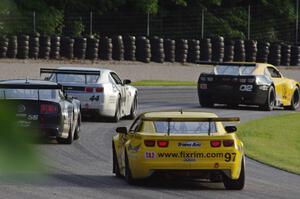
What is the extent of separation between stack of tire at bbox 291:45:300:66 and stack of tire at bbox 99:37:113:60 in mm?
9690

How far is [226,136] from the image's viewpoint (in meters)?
11.1

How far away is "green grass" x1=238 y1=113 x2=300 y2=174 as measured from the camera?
16328 millimetres

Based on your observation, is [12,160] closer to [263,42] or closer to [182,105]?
[182,105]

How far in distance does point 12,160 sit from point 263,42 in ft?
139

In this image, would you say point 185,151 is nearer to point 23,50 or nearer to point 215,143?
point 215,143

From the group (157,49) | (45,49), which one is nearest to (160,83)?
(157,49)

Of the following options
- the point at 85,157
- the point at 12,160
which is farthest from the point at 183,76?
the point at 12,160

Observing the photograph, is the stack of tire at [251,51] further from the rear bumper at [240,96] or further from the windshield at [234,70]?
the rear bumper at [240,96]

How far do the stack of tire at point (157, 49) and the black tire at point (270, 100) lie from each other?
42.1 feet

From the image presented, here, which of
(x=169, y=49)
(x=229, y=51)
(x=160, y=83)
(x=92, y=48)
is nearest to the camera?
(x=92, y=48)

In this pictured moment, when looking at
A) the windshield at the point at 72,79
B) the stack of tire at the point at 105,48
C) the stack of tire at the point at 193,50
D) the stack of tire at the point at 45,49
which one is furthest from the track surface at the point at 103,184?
the stack of tire at the point at 193,50

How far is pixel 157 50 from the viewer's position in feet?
136

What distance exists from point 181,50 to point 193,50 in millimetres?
559

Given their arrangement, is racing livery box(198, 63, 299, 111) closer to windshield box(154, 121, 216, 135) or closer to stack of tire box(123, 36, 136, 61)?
stack of tire box(123, 36, 136, 61)
